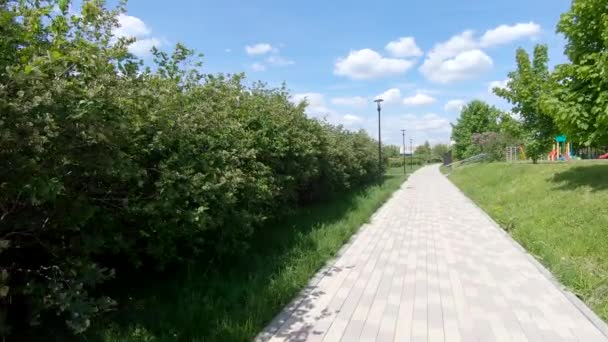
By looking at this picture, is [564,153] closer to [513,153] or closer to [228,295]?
[513,153]

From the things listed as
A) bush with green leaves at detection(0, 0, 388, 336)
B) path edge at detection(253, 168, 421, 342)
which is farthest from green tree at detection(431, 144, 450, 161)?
bush with green leaves at detection(0, 0, 388, 336)

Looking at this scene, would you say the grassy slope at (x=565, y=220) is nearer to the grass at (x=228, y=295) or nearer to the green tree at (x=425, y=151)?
the grass at (x=228, y=295)

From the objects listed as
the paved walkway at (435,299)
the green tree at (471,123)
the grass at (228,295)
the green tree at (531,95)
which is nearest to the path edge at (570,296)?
the paved walkway at (435,299)

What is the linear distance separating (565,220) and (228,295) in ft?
21.3

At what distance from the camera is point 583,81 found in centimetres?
927

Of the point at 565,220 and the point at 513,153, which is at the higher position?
the point at 513,153

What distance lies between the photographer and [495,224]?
351 inches

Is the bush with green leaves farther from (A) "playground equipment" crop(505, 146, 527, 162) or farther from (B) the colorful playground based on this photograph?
(B) the colorful playground

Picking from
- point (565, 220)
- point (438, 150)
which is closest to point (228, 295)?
point (565, 220)

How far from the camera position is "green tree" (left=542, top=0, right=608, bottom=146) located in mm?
8586

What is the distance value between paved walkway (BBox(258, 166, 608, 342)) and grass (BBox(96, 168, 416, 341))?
0.67 feet

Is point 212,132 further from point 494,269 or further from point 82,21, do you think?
point 494,269

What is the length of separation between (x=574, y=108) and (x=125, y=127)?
10156 mm

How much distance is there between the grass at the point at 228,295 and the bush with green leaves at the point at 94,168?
385 millimetres
